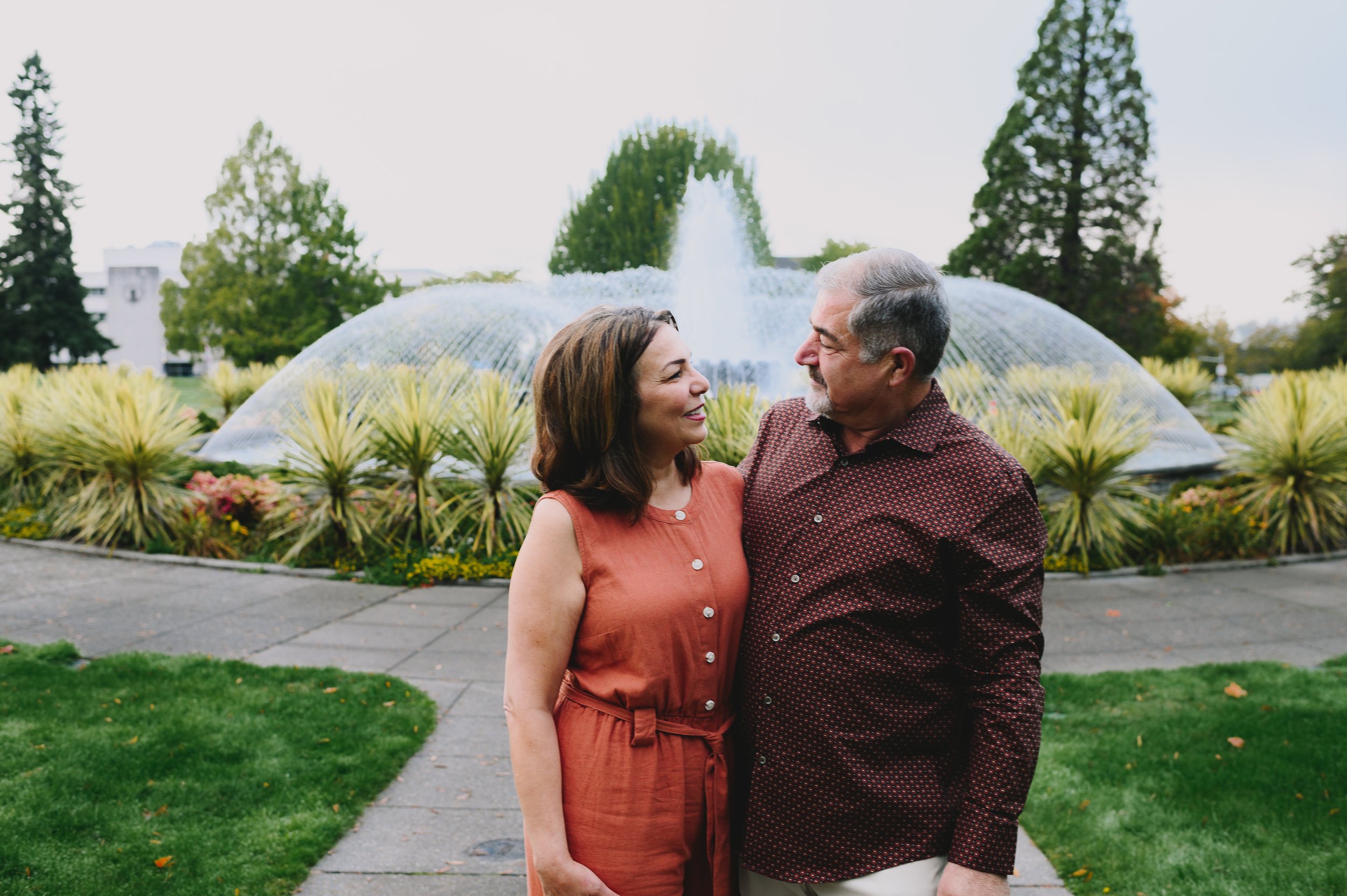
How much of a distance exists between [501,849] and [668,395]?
251cm

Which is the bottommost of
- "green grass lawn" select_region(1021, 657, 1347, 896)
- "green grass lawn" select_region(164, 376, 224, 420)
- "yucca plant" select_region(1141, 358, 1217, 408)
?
"green grass lawn" select_region(1021, 657, 1347, 896)

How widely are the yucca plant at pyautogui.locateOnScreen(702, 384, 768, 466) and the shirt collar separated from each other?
5.72 m

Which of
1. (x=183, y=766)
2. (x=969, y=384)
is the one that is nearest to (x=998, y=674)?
(x=183, y=766)

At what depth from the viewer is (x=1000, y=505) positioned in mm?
1835

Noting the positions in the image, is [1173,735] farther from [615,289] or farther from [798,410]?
[615,289]

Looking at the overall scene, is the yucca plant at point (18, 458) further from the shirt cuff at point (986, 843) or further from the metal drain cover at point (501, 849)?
the shirt cuff at point (986, 843)

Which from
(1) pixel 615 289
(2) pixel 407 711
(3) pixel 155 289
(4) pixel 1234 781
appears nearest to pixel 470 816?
(2) pixel 407 711

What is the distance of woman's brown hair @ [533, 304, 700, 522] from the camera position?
5.98 feet

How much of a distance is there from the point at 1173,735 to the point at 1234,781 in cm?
54

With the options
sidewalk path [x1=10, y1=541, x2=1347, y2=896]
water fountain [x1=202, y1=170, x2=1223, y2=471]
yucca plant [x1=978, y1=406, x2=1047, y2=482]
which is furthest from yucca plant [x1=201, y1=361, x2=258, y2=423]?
yucca plant [x1=978, y1=406, x2=1047, y2=482]

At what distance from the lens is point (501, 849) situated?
3.55 meters

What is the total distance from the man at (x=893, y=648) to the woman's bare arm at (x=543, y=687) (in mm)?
416

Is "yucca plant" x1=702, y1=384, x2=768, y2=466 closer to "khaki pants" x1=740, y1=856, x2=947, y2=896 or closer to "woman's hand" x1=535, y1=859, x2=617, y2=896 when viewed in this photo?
"khaki pants" x1=740, y1=856, x2=947, y2=896

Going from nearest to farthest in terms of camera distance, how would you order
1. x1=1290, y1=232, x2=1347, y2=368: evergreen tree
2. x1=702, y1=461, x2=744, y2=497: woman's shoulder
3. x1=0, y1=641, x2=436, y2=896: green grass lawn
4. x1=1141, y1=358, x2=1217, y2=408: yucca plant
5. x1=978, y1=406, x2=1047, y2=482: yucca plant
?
x1=702, y1=461, x2=744, y2=497: woman's shoulder → x1=0, y1=641, x2=436, y2=896: green grass lawn → x1=978, y1=406, x2=1047, y2=482: yucca plant → x1=1141, y1=358, x2=1217, y2=408: yucca plant → x1=1290, y1=232, x2=1347, y2=368: evergreen tree
